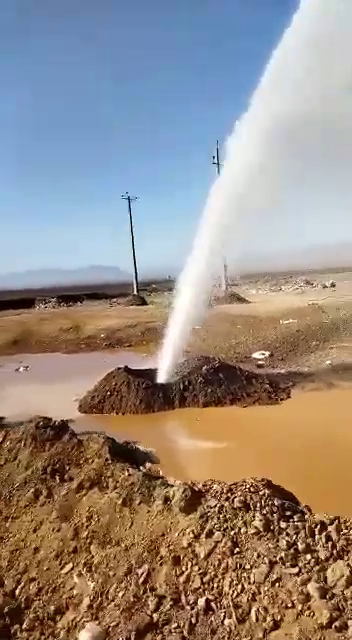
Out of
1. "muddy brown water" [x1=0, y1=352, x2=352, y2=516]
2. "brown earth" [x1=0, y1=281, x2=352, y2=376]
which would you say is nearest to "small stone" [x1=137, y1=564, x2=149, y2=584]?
"muddy brown water" [x1=0, y1=352, x2=352, y2=516]

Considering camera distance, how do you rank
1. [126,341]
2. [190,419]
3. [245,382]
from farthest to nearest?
1. [126,341]
2. [245,382]
3. [190,419]

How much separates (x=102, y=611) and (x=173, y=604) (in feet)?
1.95

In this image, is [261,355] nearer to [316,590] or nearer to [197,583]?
[197,583]

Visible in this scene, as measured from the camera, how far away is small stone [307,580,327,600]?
420cm

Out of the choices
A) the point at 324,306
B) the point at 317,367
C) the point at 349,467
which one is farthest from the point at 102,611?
the point at 324,306

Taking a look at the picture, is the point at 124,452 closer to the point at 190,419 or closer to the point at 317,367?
the point at 190,419

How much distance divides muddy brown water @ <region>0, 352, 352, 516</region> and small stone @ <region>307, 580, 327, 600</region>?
2626 millimetres

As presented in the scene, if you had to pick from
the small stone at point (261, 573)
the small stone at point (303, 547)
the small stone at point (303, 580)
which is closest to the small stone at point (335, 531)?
the small stone at point (303, 547)

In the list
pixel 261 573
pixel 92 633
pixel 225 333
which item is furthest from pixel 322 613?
pixel 225 333

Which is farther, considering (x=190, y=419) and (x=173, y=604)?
(x=190, y=419)

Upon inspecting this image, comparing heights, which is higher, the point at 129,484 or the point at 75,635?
the point at 129,484

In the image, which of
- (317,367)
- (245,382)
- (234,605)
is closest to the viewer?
(234,605)

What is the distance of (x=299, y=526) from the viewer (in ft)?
16.1

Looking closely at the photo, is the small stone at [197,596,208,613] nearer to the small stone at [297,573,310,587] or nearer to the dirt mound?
the small stone at [297,573,310,587]
